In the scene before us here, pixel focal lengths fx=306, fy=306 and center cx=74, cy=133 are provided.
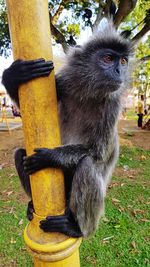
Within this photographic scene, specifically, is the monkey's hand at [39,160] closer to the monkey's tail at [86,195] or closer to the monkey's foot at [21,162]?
the monkey's tail at [86,195]

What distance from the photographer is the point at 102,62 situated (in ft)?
6.67

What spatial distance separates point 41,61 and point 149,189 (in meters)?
4.31

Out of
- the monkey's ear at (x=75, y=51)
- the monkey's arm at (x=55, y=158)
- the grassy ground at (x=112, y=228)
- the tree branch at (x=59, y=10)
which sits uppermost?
the tree branch at (x=59, y=10)

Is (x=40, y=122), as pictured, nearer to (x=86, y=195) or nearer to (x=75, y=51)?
(x=86, y=195)

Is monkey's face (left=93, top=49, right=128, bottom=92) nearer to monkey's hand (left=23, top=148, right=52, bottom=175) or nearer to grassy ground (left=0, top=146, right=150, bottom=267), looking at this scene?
monkey's hand (left=23, top=148, right=52, bottom=175)

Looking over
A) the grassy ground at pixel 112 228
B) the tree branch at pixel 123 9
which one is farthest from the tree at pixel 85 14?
the grassy ground at pixel 112 228

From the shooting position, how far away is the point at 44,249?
4.53 feet

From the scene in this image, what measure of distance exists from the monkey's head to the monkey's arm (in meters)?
0.44

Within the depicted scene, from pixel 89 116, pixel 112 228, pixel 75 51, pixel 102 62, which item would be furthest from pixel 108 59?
pixel 112 228

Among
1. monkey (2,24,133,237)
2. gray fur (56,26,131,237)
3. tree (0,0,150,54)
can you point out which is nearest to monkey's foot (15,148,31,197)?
monkey (2,24,133,237)

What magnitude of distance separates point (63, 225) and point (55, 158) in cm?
36

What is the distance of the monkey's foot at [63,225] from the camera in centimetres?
144

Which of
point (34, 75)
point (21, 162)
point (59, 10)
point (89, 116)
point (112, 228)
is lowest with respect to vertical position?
point (112, 228)

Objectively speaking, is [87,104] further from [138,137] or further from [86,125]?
[138,137]
